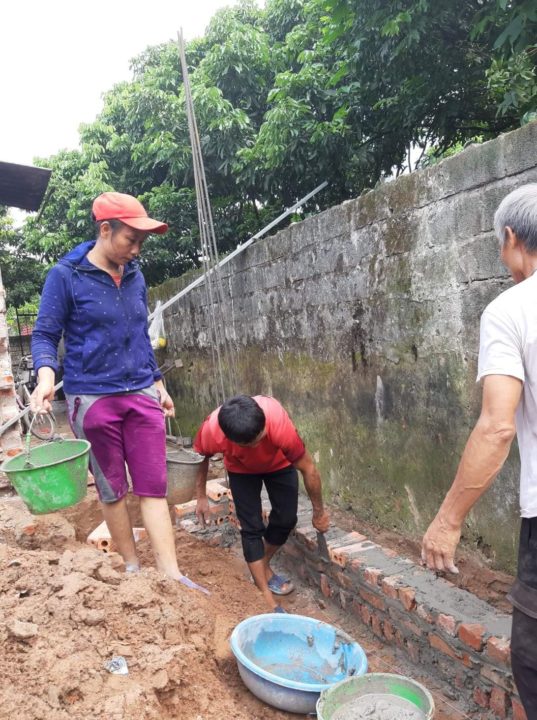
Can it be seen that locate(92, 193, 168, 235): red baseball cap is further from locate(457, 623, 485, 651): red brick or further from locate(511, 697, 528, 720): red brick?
→ locate(511, 697, 528, 720): red brick

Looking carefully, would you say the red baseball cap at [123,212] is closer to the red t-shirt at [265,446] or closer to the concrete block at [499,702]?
the red t-shirt at [265,446]

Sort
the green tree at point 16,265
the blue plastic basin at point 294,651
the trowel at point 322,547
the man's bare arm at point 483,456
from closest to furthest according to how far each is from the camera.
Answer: the man's bare arm at point 483,456, the blue plastic basin at point 294,651, the trowel at point 322,547, the green tree at point 16,265

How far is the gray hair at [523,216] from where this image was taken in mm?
1559

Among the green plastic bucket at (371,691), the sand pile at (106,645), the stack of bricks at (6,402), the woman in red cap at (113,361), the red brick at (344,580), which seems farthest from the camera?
the stack of bricks at (6,402)

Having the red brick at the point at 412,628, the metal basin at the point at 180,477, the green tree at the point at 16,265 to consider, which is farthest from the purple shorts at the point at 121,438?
the green tree at the point at 16,265

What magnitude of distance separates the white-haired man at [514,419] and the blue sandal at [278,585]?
2.10 meters

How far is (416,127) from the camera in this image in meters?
6.47

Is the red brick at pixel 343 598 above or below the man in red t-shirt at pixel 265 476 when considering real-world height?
below

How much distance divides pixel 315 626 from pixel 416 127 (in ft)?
18.0

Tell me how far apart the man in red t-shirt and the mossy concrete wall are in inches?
23.4

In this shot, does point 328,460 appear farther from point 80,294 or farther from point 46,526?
point 80,294

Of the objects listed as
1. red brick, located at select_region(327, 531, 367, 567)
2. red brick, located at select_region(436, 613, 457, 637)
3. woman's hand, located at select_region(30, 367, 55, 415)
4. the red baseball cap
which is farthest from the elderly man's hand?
the red baseball cap

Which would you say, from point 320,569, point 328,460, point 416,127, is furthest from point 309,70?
point 320,569

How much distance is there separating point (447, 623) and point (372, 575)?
521 mm
